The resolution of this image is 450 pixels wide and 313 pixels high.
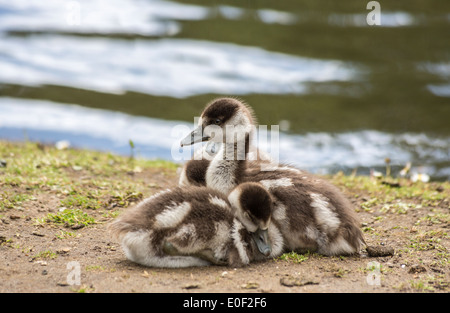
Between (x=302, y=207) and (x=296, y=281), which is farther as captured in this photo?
(x=302, y=207)

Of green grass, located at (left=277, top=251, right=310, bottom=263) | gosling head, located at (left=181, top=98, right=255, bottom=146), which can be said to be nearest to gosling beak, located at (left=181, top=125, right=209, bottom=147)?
gosling head, located at (left=181, top=98, right=255, bottom=146)

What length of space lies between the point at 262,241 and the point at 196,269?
60 cm

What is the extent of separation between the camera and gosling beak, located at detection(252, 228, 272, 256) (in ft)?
15.8

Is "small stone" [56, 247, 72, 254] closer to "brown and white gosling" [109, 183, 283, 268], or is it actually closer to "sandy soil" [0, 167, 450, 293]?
"sandy soil" [0, 167, 450, 293]

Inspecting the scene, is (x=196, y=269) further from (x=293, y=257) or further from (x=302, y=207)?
(x=302, y=207)

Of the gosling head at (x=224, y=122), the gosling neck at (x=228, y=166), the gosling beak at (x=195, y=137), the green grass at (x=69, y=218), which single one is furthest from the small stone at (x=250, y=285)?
the green grass at (x=69, y=218)

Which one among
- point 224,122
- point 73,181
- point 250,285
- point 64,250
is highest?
point 224,122

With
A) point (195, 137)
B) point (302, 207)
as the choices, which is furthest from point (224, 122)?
point (302, 207)

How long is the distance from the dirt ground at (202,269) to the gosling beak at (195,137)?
1.13 metres

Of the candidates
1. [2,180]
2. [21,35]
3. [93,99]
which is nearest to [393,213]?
[2,180]

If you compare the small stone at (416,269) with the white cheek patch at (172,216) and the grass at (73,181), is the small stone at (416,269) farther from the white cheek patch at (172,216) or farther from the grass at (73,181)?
the grass at (73,181)

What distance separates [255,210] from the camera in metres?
4.75

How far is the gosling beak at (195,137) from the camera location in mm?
5680

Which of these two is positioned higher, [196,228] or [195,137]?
[195,137]
